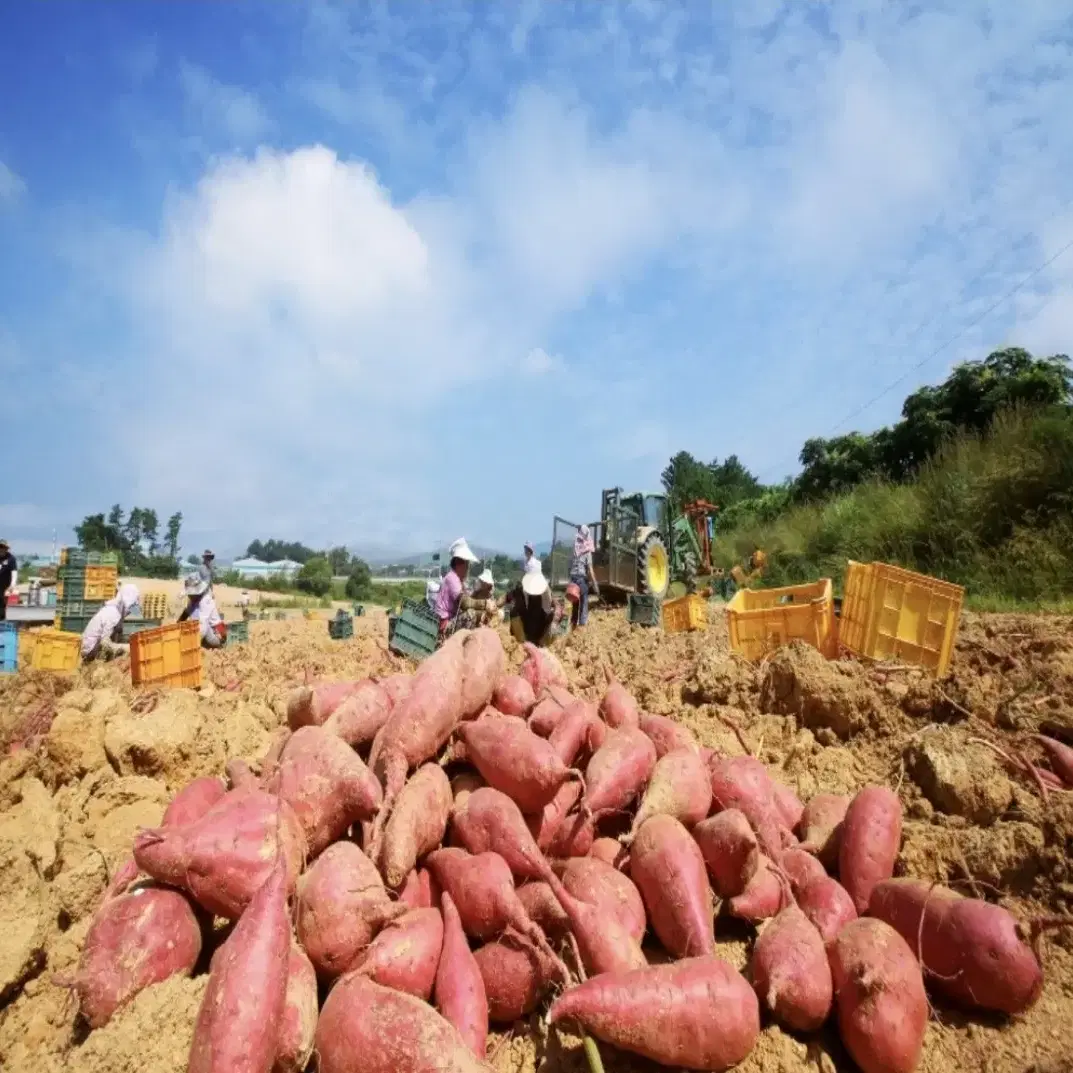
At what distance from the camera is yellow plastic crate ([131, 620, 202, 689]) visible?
248 inches

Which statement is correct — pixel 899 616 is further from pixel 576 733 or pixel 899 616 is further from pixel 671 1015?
pixel 671 1015

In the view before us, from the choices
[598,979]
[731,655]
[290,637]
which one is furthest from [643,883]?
[290,637]

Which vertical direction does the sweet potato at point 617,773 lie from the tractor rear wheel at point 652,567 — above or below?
below

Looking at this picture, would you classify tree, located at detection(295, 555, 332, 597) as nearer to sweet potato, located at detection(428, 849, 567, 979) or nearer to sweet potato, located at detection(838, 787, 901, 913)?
Result: sweet potato, located at detection(428, 849, 567, 979)

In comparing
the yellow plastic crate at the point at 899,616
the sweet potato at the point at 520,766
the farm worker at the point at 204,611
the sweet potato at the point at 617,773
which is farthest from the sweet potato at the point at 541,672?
the farm worker at the point at 204,611

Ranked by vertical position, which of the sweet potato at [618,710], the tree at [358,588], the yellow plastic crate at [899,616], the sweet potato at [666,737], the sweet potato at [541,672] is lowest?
the tree at [358,588]

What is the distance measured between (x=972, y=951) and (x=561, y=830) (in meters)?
1.39

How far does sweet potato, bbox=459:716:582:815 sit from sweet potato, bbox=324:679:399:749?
1.63 ft

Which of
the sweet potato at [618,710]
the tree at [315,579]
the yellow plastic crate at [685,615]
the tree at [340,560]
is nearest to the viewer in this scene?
the sweet potato at [618,710]

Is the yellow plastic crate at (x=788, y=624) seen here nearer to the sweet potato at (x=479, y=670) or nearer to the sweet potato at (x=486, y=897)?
the sweet potato at (x=479, y=670)

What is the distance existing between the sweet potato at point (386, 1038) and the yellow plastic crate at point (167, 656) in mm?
5181

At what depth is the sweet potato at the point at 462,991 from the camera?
194 cm

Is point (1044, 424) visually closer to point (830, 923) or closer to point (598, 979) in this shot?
point (830, 923)

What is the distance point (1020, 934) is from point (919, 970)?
0.35 m
